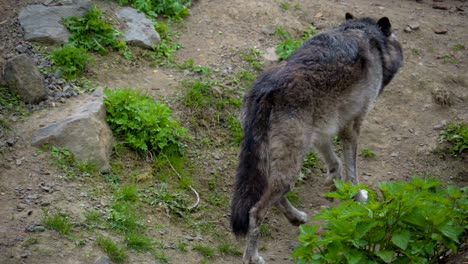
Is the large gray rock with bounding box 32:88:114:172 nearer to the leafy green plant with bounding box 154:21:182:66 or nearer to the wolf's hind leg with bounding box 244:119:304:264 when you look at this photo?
the wolf's hind leg with bounding box 244:119:304:264

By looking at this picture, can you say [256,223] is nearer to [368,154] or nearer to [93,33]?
[368,154]

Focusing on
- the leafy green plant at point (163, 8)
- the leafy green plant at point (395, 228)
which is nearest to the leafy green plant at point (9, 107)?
the leafy green plant at point (163, 8)

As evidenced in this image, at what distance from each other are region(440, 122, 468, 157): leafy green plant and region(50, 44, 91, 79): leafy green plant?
477 cm

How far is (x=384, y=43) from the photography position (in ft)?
26.3

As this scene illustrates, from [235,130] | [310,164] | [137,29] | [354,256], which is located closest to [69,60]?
[137,29]

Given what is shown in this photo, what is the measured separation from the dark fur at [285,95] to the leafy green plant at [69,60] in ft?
7.93

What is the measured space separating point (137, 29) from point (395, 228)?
5.22 meters

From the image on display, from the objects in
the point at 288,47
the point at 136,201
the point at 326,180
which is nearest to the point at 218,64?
the point at 288,47

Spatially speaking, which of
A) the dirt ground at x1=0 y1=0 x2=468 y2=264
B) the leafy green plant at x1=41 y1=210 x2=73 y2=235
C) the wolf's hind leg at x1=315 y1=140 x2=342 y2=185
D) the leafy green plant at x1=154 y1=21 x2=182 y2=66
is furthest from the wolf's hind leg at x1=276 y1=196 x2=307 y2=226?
the leafy green plant at x1=154 y1=21 x2=182 y2=66

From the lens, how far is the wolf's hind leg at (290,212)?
22.7 ft

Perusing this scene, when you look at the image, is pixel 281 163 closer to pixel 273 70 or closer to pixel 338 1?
pixel 273 70

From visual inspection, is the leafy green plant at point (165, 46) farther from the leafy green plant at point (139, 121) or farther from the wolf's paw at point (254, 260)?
the wolf's paw at point (254, 260)

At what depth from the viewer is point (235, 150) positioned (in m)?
8.02

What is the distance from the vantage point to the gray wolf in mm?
6242
